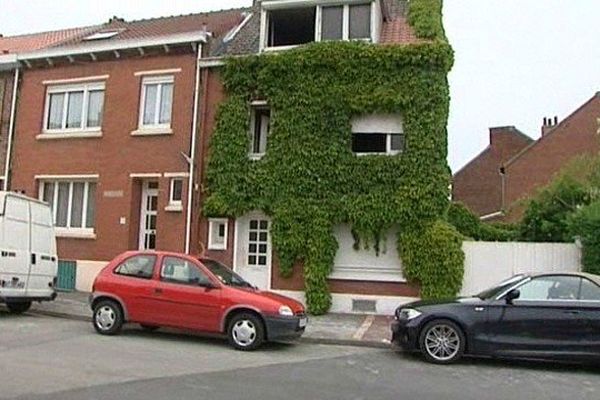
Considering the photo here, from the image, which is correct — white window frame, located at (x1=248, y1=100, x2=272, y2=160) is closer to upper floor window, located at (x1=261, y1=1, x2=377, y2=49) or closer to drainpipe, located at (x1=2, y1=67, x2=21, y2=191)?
upper floor window, located at (x1=261, y1=1, x2=377, y2=49)

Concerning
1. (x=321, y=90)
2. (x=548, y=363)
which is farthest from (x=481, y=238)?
(x=548, y=363)

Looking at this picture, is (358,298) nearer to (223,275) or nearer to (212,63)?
(223,275)

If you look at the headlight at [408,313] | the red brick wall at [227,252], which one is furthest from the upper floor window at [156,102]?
the headlight at [408,313]

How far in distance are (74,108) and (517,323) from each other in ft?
49.1

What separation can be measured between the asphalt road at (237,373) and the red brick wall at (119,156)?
643 centimetres

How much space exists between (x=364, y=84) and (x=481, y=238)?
242 inches

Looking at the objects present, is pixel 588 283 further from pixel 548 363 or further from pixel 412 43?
pixel 412 43

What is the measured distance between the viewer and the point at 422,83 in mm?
16047

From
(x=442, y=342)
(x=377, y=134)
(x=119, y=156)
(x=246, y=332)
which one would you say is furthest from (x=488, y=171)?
(x=246, y=332)

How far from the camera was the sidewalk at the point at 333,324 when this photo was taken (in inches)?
479

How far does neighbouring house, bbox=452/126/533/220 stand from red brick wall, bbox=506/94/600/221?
408 cm

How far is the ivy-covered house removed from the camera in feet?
51.7

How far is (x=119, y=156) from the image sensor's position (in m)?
18.6

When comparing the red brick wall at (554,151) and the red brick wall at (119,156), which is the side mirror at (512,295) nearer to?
the red brick wall at (119,156)
